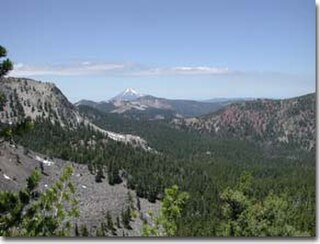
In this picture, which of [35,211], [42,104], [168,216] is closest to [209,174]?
[42,104]

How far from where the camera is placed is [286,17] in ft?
24.3

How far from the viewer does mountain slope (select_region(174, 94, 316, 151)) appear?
296 ft

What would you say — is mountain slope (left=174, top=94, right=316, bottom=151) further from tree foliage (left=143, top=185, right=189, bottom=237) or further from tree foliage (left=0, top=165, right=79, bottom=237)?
tree foliage (left=0, top=165, right=79, bottom=237)

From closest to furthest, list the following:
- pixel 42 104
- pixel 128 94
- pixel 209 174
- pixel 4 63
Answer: pixel 4 63 < pixel 128 94 < pixel 209 174 < pixel 42 104

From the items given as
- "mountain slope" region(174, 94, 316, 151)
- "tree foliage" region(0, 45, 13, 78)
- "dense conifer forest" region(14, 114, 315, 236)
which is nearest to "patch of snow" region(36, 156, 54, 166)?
"dense conifer forest" region(14, 114, 315, 236)

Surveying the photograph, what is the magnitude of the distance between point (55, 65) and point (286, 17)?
3415mm

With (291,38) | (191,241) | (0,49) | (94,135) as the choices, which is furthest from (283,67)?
(94,135)

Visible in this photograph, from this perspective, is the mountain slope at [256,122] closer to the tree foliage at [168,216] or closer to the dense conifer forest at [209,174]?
the dense conifer forest at [209,174]

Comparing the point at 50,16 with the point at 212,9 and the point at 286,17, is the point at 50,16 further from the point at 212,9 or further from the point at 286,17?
the point at 286,17

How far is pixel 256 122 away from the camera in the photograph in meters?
104

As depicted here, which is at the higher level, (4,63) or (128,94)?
(4,63)

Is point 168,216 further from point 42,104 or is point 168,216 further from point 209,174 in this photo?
point 42,104

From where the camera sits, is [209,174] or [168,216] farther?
[209,174]

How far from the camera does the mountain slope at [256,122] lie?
90.1 m
